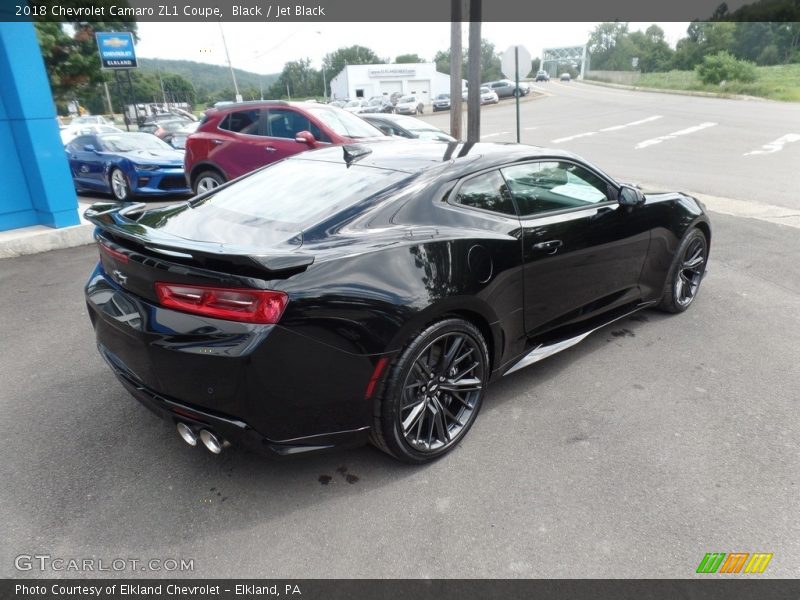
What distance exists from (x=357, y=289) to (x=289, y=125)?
260 inches

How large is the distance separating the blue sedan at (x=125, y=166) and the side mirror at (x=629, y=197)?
811cm

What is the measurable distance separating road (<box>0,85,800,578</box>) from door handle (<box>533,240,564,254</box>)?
905 mm

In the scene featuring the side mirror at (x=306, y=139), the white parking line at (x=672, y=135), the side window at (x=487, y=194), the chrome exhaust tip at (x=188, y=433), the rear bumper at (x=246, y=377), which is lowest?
the white parking line at (x=672, y=135)

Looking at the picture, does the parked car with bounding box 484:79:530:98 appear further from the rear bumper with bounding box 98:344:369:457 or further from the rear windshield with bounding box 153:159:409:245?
the rear bumper with bounding box 98:344:369:457

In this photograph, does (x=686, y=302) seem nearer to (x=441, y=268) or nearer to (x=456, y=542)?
(x=441, y=268)

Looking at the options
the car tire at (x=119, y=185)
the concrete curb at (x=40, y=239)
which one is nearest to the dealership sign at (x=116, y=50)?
the car tire at (x=119, y=185)

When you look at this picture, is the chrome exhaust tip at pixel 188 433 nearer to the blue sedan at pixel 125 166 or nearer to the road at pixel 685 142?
the blue sedan at pixel 125 166

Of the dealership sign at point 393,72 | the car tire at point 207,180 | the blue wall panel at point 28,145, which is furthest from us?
the dealership sign at point 393,72

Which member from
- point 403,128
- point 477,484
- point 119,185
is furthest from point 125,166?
point 477,484

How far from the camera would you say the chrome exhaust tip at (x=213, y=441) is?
94.4 inches

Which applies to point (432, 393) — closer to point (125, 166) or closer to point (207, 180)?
point (207, 180)

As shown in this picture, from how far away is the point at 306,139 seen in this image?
7.73 meters
